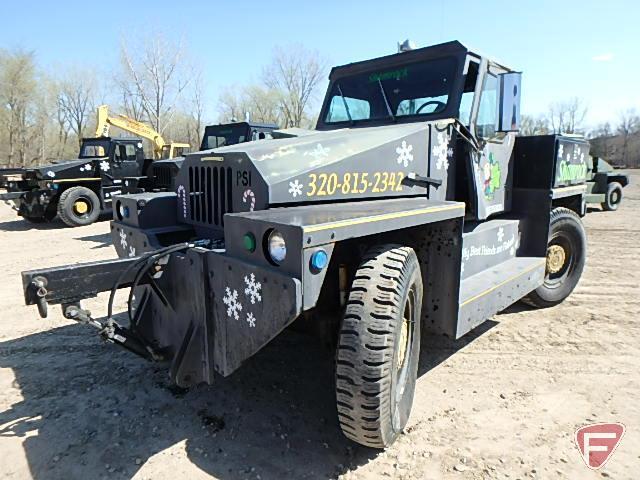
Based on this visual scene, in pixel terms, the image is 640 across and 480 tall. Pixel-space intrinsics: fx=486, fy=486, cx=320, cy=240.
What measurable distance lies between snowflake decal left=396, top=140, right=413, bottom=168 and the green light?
1.43 metres

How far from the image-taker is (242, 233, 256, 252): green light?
2281 mm

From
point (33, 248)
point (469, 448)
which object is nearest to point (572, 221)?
point (469, 448)

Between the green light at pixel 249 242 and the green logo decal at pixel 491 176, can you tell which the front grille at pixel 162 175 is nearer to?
the green logo decal at pixel 491 176

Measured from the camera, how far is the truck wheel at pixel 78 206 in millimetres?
11820

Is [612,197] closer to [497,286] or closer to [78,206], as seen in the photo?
[497,286]

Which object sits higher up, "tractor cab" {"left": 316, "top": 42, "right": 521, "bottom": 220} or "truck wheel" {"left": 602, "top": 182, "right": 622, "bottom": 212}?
"tractor cab" {"left": 316, "top": 42, "right": 521, "bottom": 220}

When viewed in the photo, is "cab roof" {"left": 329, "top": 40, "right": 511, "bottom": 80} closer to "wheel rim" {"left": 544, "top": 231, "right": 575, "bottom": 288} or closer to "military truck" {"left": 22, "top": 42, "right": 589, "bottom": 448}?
"military truck" {"left": 22, "top": 42, "right": 589, "bottom": 448}

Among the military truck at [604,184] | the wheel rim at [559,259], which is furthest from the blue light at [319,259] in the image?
the military truck at [604,184]

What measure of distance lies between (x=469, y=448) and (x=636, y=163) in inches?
2279

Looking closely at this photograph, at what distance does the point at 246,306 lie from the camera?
7.54 ft

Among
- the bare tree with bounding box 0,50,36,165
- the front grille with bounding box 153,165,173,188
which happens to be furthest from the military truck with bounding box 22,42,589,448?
the bare tree with bounding box 0,50,36,165

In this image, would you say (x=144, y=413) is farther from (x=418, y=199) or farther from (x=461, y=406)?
(x=418, y=199)

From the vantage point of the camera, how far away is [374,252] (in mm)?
2736

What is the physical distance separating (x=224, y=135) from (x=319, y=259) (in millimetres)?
10016
